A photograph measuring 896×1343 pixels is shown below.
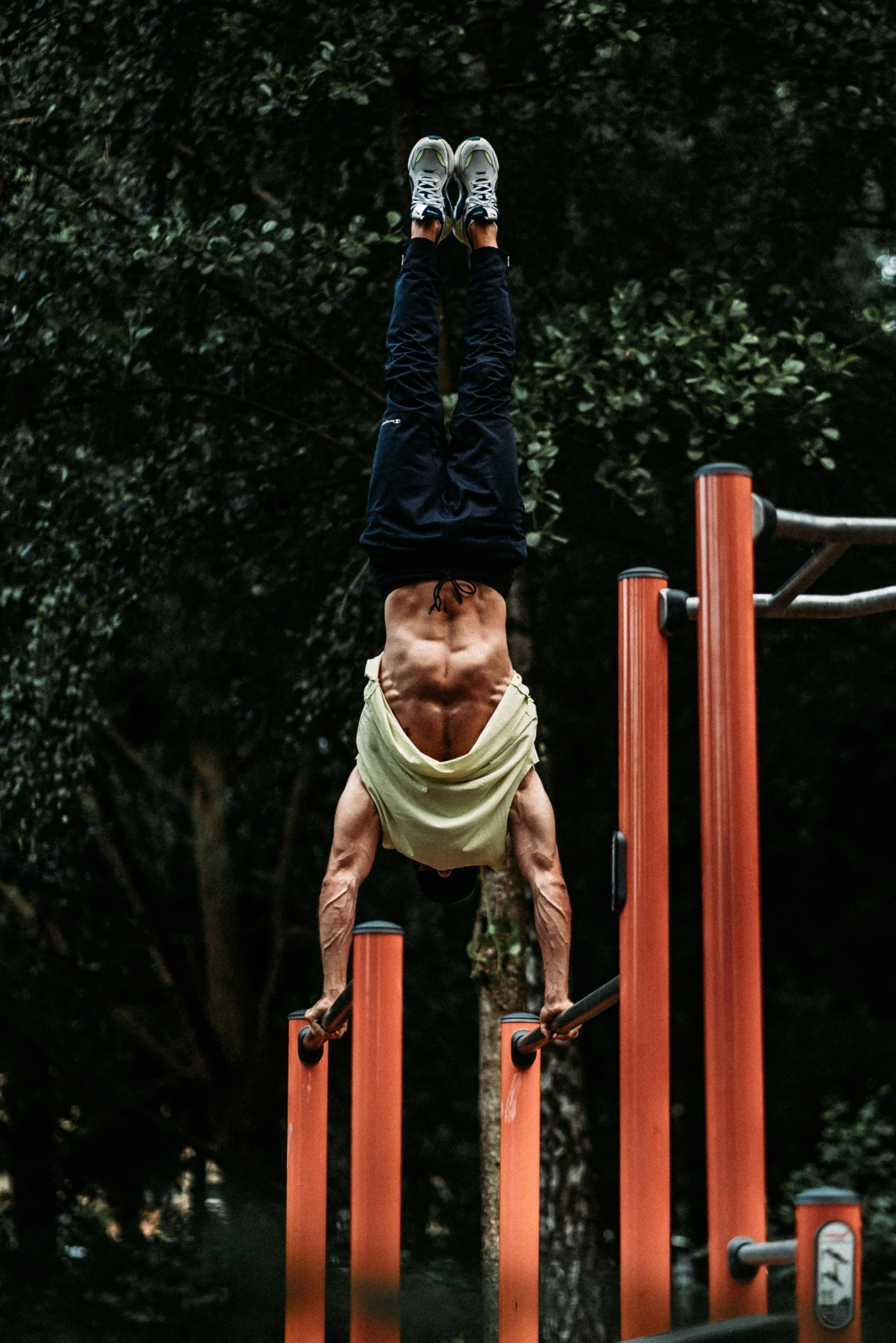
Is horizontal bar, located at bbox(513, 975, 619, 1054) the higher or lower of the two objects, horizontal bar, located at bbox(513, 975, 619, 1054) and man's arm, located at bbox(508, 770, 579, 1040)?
the lower

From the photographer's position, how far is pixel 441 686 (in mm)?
3822

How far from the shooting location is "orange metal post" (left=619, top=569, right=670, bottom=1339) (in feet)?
9.34

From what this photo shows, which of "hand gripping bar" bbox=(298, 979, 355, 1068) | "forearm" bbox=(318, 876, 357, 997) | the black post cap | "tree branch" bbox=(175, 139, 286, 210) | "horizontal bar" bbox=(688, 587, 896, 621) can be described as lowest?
"hand gripping bar" bbox=(298, 979, 355, 1068)

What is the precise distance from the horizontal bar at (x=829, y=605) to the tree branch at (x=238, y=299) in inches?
145

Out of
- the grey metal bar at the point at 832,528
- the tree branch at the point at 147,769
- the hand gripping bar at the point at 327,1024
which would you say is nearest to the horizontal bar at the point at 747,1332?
the grey metal bar at the point at 832,528

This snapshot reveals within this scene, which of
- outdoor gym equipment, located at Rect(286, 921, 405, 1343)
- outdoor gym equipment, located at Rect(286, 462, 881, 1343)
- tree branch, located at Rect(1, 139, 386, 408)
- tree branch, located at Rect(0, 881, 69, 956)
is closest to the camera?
outdoor gym equipment, located at Rect(286, 462, 881, 1343)

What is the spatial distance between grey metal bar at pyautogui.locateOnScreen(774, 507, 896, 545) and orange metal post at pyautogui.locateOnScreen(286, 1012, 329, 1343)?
2404 mm

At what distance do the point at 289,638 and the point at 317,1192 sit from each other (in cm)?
397

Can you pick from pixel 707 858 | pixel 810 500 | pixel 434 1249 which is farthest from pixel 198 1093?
pixel 707 858

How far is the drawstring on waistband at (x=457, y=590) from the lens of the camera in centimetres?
381

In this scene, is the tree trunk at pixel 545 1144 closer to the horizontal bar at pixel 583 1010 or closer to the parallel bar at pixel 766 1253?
the horizontal bar at pixel 583 1010

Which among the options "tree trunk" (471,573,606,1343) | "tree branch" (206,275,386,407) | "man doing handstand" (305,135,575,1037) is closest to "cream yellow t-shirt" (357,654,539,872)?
"man doing handstand" (305,135,575,1037)

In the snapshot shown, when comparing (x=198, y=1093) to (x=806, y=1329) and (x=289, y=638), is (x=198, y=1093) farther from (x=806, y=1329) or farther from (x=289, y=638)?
(x=806, y=1329)

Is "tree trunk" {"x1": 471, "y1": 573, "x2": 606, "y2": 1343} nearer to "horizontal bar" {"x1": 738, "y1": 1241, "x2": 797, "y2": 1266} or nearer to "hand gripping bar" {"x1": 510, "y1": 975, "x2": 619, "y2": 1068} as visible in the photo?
"hand gripping bar" {"x1": 510, "y1": 975, "x2": 619, "y2": 1068}
